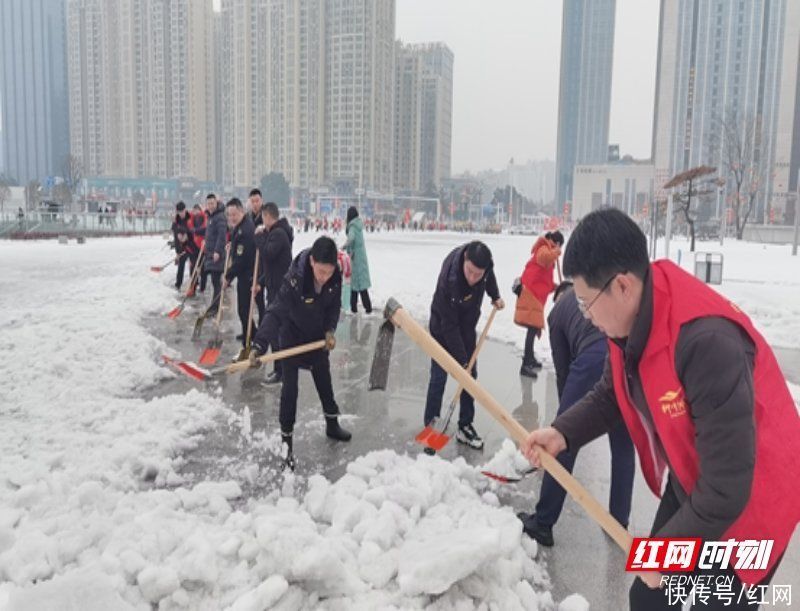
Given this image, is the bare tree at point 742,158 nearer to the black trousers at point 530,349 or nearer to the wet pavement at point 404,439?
the black trousers at point 530,349

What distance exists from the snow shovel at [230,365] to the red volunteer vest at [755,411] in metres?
3.07

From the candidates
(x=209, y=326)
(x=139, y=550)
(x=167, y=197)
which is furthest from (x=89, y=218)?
(x=167, y=197)

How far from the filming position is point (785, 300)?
11.3 meters

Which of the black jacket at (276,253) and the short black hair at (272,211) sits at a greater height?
the short black hair at (272,211)

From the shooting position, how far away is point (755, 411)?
1.52 metres

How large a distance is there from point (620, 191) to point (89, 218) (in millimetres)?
75862

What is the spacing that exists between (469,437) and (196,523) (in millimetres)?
2208

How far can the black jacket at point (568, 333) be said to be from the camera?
3328 millimetres

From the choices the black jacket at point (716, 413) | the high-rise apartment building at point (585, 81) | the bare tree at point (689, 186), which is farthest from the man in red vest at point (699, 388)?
the high-rise apartment building at point (585, 81)

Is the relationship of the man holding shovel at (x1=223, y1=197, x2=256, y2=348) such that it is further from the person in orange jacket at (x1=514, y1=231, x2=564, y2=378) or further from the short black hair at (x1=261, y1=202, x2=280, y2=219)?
the person in orange jacket at (x1=514, y1=231, x2=564, y2=378)

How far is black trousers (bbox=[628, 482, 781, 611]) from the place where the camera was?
1.65 meters

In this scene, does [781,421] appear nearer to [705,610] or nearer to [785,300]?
[705,610]

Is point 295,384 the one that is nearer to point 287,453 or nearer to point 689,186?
point 287,453

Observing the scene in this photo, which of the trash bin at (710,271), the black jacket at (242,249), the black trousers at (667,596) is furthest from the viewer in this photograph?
the trash bin at (710,271)
